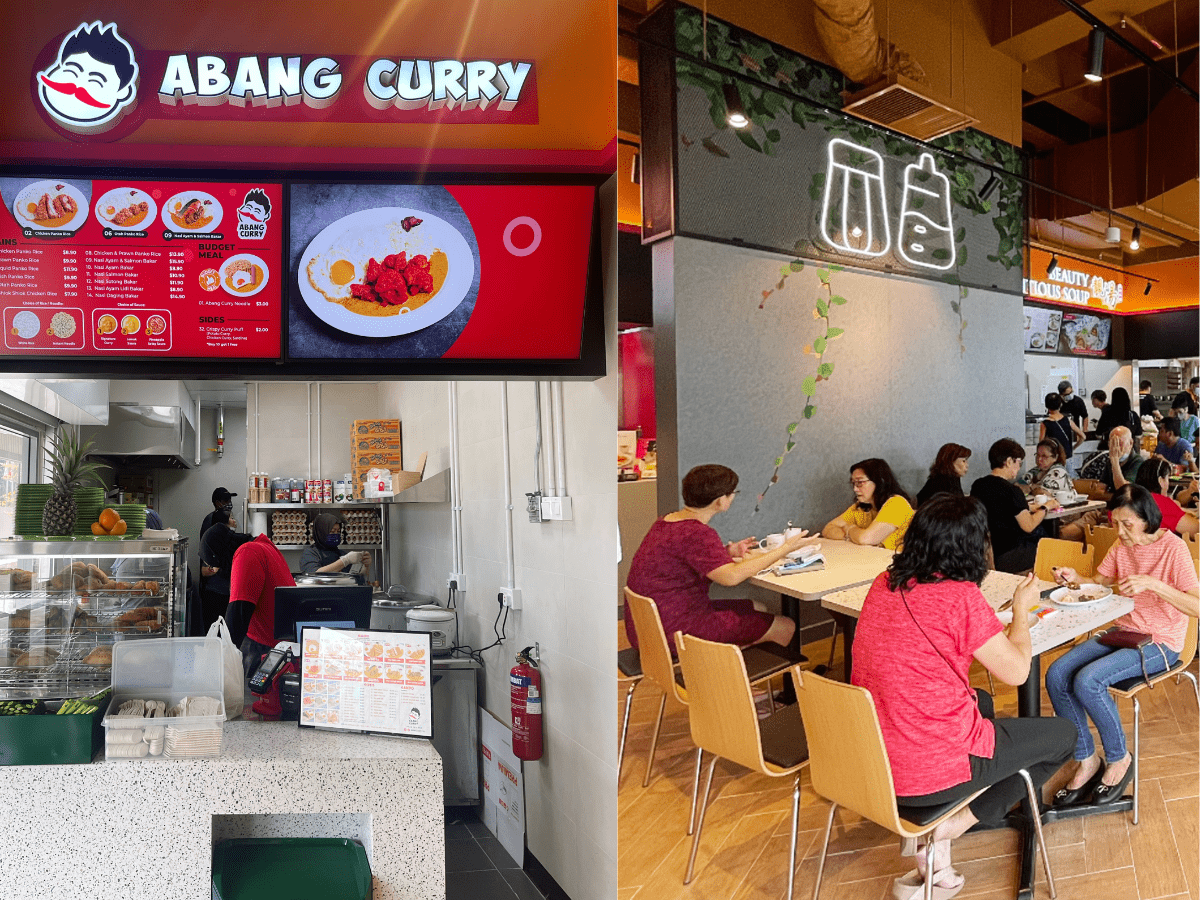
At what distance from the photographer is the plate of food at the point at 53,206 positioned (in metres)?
2.30

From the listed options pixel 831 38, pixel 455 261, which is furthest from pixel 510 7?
pixel 831 38

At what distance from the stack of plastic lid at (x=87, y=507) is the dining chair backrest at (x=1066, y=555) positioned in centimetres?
314

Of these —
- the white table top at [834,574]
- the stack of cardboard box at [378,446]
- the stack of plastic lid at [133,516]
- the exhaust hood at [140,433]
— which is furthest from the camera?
the exhaust hood at [140,433]

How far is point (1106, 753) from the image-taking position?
2.79 meters

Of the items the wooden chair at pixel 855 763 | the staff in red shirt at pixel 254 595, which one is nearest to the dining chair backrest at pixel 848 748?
the wooden chair at pixel 855 763

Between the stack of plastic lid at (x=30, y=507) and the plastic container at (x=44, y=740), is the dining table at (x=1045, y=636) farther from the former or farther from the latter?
the stack of plastic lid at (x=30, y=507)

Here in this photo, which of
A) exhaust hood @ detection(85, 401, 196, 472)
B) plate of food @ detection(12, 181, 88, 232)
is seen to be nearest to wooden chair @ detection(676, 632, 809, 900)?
plate of food @ detection(12, 181, 88, 232)

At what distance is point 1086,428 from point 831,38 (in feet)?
3.40

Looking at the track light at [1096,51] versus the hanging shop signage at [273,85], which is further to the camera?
the hanging shop signage at [273,85]

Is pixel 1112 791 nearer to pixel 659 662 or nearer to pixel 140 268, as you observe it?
pixel 659 662

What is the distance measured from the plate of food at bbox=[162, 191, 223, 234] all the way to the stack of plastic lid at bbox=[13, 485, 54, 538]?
145cm

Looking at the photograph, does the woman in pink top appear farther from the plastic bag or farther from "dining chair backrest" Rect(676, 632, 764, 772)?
the plastic bag

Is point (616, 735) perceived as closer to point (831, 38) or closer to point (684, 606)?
point (684, 606)

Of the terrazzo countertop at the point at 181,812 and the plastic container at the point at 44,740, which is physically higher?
the plastic container at the point at 44,740
